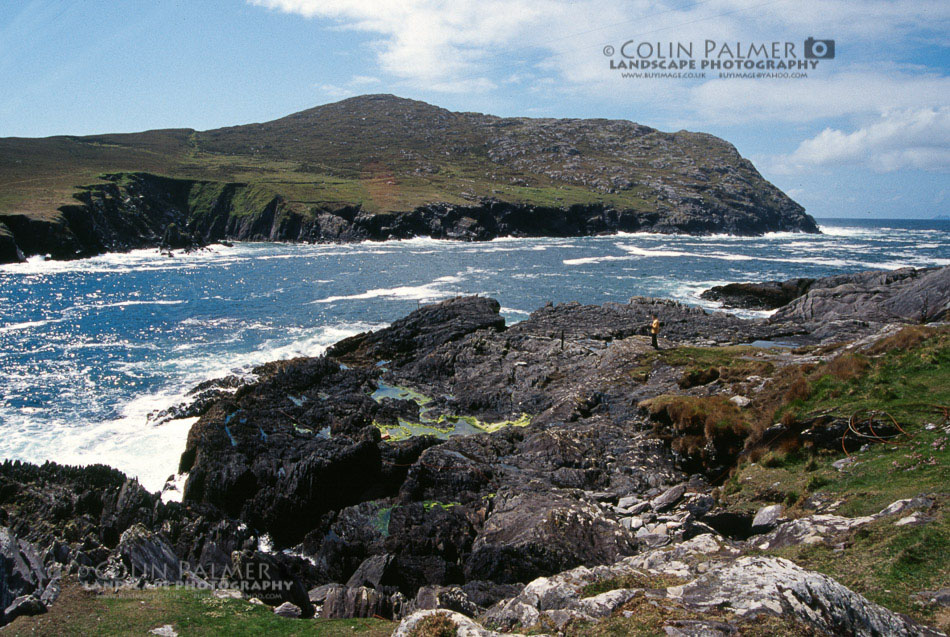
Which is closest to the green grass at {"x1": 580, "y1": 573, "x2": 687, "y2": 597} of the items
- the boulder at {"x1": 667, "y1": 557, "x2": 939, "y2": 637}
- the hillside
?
the boulder at {"x1": 667, "y1": 557, "x2": 939, "y2": 637}

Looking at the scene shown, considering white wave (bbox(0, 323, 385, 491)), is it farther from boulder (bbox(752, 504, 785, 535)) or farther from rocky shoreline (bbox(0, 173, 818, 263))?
rocky shoreline (bbox(0, 173, 818, 263))

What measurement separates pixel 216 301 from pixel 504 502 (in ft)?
184

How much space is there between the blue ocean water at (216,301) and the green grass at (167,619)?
1392cm

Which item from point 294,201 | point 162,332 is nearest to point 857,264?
point 162,332

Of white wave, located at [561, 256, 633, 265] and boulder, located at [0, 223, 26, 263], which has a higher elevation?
boulder, located at [0, 223, 26, 263]

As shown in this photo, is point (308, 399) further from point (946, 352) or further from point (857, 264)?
point (857, 264)

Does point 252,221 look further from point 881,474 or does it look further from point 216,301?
point 881,474

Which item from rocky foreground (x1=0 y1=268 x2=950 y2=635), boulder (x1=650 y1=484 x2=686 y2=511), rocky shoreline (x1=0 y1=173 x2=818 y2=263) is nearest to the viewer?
rocky foreground (x1=0 y1=268 x2=950 y2=635)

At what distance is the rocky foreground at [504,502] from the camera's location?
9.34 m

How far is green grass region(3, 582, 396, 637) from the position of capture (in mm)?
9867

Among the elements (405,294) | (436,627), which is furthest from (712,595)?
(405,294)

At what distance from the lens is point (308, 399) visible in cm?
3125

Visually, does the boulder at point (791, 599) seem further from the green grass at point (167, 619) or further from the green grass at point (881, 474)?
the green grass at point (167, 619)

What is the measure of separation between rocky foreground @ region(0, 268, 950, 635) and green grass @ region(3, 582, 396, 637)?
0.62 metres
